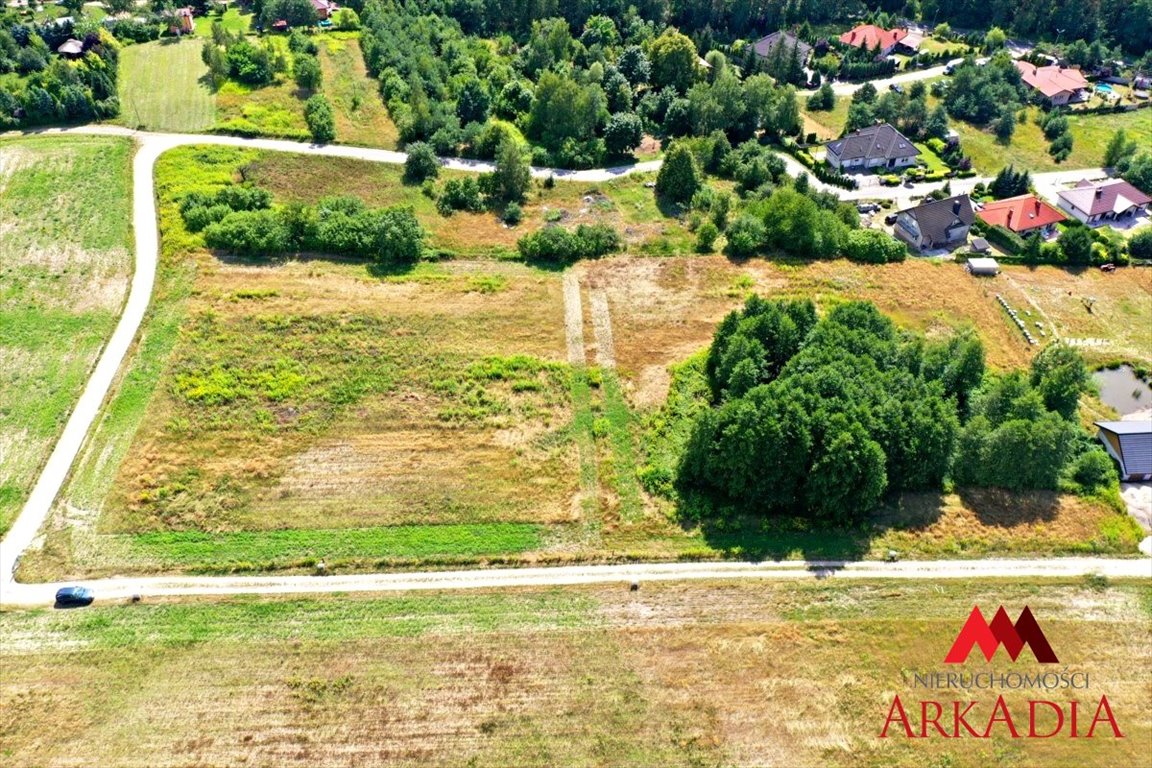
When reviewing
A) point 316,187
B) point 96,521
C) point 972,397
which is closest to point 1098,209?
point 972,397

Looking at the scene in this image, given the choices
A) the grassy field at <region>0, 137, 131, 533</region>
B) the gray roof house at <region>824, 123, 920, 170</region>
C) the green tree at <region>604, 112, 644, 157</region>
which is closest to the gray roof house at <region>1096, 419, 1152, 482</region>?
the gray roof house at <region>824, 123, 920, 170</region>

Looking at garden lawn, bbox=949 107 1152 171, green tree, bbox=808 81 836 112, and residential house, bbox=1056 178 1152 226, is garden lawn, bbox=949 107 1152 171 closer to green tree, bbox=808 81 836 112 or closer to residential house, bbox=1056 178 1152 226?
residential house, bbox=1056 178 1152 226

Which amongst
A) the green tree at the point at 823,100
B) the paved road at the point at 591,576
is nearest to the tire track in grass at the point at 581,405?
the paved road at the point at 591,576

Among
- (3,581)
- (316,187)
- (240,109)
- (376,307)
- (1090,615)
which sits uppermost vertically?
(240,109)

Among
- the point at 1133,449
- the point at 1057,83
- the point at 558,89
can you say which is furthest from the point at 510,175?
the point at 1057,83

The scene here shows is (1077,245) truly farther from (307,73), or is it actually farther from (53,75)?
(53,75)

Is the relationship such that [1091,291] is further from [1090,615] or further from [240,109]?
[240,109]
